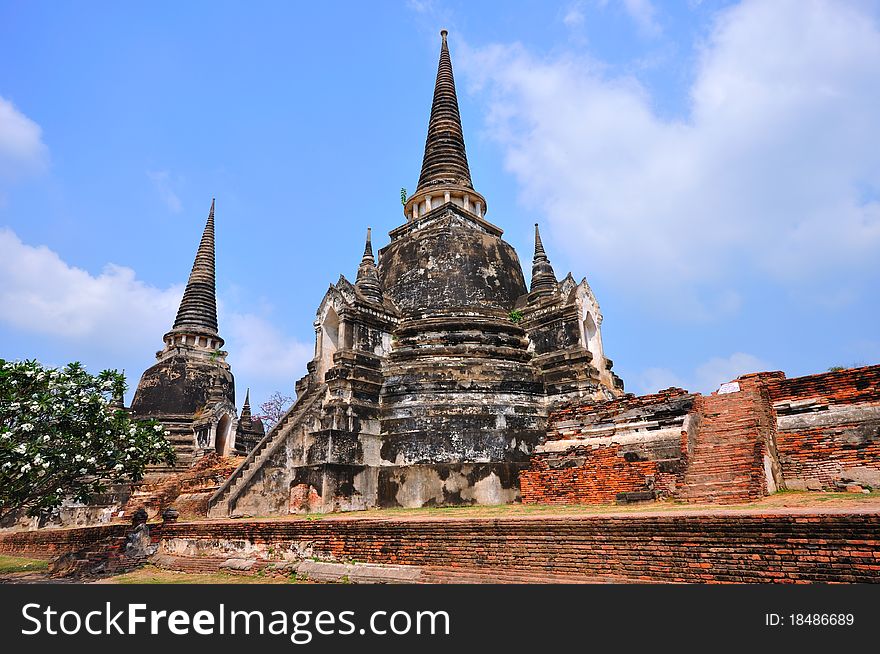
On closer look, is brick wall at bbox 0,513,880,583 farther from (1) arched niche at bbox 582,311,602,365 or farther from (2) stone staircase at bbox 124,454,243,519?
(1) arched niche at bbox 582,311,602,365

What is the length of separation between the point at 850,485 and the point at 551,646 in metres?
8.22

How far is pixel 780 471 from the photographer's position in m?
11.2

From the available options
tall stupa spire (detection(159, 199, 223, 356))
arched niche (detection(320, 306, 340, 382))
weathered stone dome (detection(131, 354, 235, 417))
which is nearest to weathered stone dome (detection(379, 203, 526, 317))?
arched niche (detection(320, 306, 340, 382))

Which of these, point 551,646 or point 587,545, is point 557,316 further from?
point 551,646

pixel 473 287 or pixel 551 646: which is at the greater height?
pixel 473 287

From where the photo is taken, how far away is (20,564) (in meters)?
15.5

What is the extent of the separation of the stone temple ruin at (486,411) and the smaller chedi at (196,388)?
5.25 metres

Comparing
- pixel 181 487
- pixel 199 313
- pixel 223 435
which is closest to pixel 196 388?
pixel 223 435

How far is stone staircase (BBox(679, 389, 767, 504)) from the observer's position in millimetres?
10188

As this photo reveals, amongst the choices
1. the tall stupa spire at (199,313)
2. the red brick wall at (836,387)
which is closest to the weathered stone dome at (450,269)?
the red brick wall at (836,387)

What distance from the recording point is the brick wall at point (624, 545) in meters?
5.58

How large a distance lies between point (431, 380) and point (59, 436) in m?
8.67

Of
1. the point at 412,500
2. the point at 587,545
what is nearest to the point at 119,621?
the point at 587,545

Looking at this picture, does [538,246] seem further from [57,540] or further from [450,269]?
[57,540]
